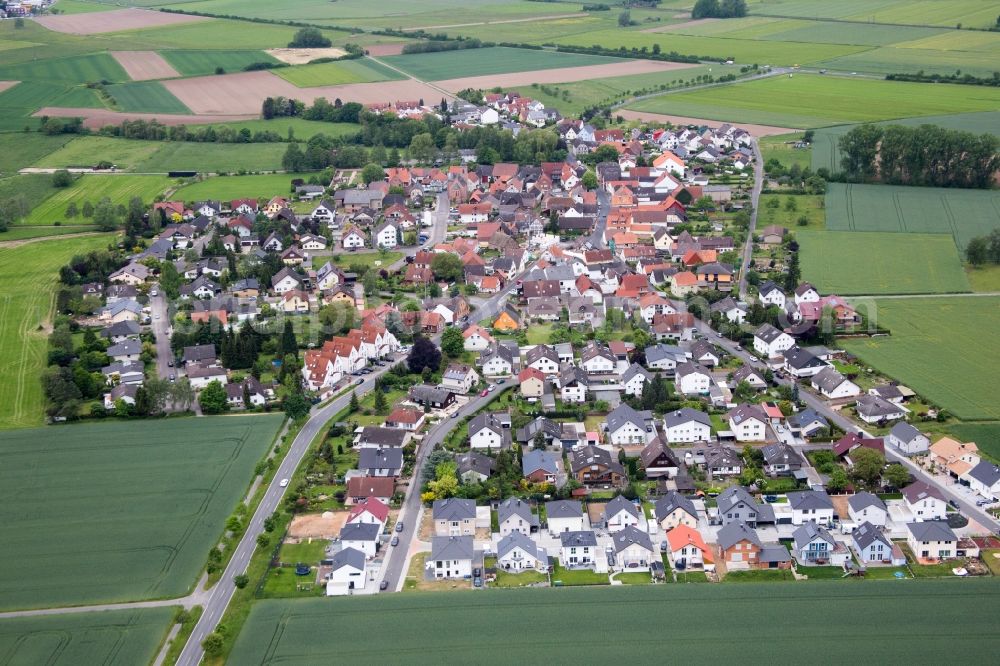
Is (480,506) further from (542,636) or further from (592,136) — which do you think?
(592,136)

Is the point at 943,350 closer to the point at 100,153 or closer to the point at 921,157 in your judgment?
the point at 921,157

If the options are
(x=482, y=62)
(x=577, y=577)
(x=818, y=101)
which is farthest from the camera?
(x=482, y=62)

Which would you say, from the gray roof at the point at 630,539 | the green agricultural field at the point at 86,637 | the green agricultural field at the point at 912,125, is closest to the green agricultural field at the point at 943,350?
the gray roof at the point at 630,539

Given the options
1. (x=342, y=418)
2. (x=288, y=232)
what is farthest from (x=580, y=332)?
(x=288, y=232)

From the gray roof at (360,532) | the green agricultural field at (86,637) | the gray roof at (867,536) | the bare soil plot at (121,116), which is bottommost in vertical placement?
the green agricultural field at (86,637)

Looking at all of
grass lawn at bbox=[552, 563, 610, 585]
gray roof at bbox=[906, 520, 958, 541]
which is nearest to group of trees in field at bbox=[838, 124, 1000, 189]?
gray roof at bbox=[906, 520, 958, 541]

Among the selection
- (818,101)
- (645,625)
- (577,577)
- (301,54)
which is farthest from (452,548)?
(301,54)

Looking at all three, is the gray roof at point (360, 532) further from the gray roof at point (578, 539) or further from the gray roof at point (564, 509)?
the gray roof at point (578, 539)

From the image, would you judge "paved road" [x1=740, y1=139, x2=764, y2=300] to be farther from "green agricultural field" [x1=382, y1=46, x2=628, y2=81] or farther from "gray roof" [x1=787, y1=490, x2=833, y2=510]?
"green agricultural field" [x1=382, y1=46, x2=628, y2=81]
